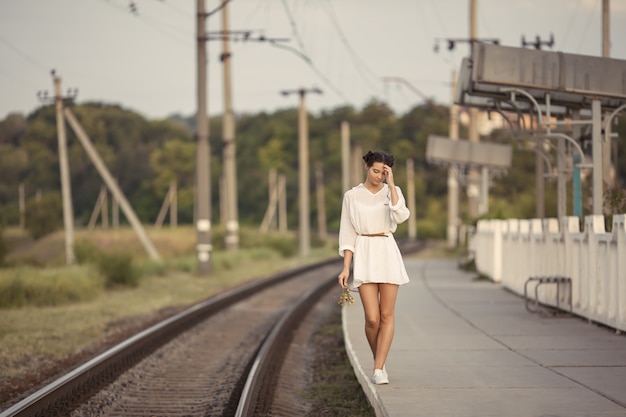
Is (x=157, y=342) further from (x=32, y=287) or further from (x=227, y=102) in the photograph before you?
(x=227, y=102)

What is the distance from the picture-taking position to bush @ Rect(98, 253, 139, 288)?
28828 mm

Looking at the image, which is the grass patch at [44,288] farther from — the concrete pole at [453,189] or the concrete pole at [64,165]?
the concrete pole at [453,189]

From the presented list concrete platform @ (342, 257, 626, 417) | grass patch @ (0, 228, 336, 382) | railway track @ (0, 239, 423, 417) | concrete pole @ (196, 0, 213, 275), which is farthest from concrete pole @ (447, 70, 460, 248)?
concrete platform @ (342, 257, 626, 417)

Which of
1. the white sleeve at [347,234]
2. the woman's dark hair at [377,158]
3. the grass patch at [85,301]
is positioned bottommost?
the grass patch at [85,301]

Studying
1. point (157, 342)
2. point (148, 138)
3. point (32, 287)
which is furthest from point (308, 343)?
point (148, 138)

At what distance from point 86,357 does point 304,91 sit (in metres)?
40.6

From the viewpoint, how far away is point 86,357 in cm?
1465

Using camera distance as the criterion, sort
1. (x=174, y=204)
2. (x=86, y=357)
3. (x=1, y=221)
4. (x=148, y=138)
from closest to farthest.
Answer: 1. (x=86, y=357)
2. (x=1, y=221)
3. (x=174, y=204)
4. (x=148, y=138)

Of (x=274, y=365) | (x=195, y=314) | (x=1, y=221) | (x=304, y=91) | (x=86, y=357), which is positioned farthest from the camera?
(x=304, y=91)

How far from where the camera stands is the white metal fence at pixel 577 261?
43.7 feet

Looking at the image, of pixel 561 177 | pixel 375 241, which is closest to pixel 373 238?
pixel 375 241

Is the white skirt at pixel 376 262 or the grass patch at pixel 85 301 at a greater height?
the white skirt at pixel 376 262

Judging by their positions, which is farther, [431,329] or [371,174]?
[431,329]

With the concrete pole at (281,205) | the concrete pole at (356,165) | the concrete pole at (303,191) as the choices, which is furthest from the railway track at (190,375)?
the concrete pole at (281,205)
